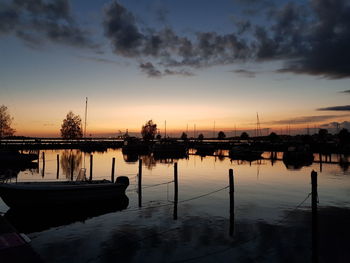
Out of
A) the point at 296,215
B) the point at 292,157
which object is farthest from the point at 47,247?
the point at 292,157

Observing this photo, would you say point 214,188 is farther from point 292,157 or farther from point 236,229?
point 292,157

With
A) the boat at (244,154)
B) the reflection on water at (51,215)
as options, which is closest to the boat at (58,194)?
the reflection on water at (51,215)

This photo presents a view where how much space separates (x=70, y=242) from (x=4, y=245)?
5713mm

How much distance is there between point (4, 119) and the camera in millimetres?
94125

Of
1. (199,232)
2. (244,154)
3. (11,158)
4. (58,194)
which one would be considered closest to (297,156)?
(244,154)

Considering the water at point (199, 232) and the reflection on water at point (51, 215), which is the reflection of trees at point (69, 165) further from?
the water at point (199, 232)

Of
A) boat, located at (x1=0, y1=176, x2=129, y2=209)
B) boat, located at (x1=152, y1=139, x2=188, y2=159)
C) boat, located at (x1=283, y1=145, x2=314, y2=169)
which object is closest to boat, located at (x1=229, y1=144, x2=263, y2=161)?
boat, located at (x1=283, y1=145, x2=314, y2=169)

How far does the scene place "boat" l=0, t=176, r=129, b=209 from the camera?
19750mm

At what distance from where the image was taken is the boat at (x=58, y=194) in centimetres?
1975

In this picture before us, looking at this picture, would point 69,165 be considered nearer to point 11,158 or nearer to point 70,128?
point 11,158

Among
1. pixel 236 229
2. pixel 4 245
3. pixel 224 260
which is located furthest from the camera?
pixel 236 229

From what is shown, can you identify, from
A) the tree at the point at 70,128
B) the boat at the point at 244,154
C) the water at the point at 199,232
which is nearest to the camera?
the water at the point at 199,232

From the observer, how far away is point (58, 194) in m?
20.7

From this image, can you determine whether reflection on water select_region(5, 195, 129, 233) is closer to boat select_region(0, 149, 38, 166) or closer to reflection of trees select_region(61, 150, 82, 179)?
reflection of trees select_region(61, 150, 82, 179)
